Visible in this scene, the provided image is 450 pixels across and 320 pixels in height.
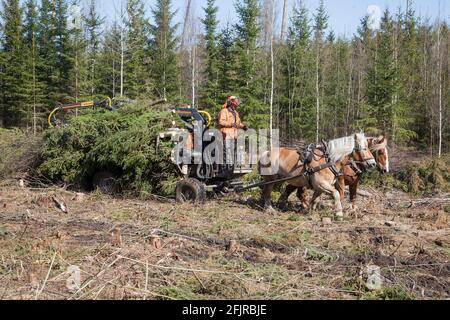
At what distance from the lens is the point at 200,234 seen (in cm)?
738

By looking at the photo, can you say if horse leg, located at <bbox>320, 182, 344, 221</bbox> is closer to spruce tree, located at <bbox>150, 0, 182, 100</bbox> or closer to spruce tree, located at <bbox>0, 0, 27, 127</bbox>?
spruce tree, located at <bbox>150, 0, 182, 100</bbox>

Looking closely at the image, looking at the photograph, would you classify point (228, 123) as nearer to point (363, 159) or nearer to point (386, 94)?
point (363, 159)

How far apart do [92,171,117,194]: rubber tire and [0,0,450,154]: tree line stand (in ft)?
39.1

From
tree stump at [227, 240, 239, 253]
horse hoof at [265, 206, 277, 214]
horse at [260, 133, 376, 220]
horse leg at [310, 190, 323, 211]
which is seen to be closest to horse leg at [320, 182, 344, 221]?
horse at [260, 133, 376, 220]

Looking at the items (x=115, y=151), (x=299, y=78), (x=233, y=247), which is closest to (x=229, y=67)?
(x=299, y=78)

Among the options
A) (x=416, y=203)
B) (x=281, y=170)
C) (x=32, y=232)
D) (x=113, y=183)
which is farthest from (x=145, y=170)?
(x=416, y=203)

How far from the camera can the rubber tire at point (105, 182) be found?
11695mm

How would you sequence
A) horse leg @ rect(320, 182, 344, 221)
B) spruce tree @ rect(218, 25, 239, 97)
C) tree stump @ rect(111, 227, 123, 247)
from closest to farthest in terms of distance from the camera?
tree stump @ rect(111, 227, 123, 247) < horse leg @ rect(320, 182, 344, 221) < spruce tree @ rect(218, 25, 239, 97)

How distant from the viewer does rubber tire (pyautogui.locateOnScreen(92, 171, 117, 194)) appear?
11.7 metres

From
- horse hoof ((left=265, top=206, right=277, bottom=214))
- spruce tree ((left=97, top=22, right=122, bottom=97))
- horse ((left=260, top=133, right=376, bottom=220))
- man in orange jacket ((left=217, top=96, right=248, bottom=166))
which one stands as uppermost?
spruce tree ((left=97, top=22, right=122, bottom=97))

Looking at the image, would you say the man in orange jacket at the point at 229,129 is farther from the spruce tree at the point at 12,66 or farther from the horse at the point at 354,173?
the spruce tree at the point at 12,66

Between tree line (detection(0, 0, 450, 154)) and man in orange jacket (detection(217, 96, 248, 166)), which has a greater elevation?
tree line (detection(0, 0, 450, 154))

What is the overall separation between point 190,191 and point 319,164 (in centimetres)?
296

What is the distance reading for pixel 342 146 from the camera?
9633 millimetres
